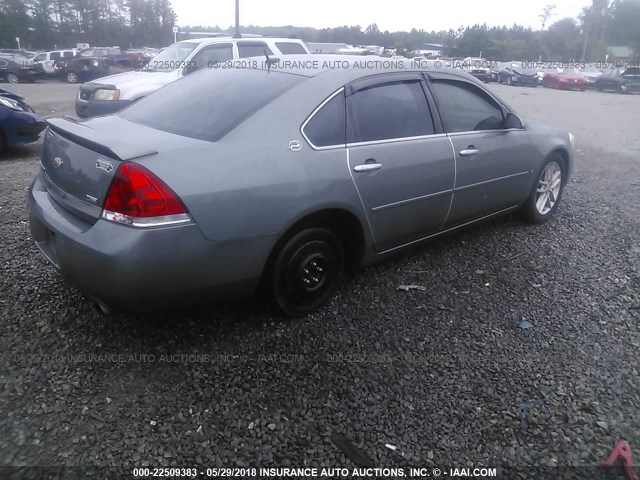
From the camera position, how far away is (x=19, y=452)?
206 cm

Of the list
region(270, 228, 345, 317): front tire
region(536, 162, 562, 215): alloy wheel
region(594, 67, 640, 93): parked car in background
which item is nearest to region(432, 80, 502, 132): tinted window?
region(536, 162, 562, 215): alloy wheel

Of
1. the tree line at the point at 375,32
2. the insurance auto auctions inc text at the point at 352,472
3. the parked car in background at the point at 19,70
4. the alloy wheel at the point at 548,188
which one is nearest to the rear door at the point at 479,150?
the alloy wheel at the point at 548,188

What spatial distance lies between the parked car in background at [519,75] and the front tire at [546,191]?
2903cm

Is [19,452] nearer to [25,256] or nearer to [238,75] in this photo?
[25,256]

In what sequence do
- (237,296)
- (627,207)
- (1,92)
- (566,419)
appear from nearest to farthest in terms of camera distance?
(566,419)
(237,296)
(627,207)
(1,92)

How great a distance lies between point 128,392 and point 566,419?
6.92ft

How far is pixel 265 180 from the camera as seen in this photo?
261cm

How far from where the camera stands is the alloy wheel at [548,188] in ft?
15.6

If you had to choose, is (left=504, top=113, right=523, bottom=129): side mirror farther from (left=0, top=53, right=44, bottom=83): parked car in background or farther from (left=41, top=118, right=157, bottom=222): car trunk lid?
(left=0, top=53, right=44, bottom=83): parked car in background

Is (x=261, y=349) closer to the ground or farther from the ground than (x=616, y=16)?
closer to the ground

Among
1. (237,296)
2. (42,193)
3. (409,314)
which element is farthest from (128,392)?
(409,314)

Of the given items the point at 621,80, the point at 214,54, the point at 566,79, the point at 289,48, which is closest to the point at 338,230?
the point at 214,54

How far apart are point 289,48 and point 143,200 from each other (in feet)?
28.6

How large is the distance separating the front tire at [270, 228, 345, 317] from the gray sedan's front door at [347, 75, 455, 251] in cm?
33
